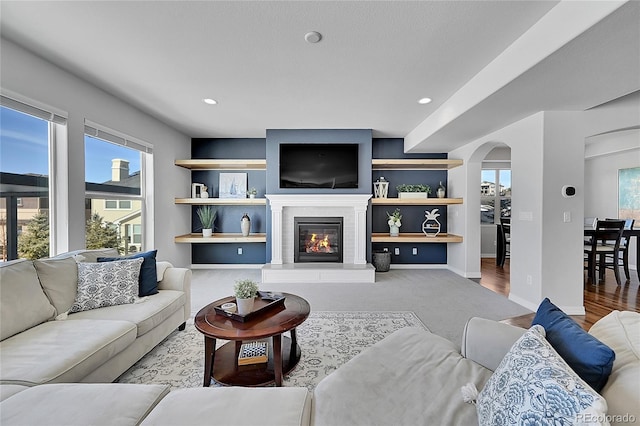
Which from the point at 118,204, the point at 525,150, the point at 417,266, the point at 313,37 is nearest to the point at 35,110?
the point at 118,204

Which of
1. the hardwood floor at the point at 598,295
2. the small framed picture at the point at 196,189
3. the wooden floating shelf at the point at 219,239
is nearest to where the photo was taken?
the hardwood floor at the point at 598,295

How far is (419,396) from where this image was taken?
1107mm

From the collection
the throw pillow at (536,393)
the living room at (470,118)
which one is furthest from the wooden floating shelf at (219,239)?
the throw pillow at (536,393)

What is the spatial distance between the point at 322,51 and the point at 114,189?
10.0ft

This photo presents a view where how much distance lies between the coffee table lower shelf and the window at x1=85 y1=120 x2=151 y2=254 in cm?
222

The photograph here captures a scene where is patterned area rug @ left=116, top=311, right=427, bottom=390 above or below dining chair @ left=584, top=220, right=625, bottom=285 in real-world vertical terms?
below

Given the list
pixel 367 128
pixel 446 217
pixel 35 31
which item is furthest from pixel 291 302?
pixel 446 217

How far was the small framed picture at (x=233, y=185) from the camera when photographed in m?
5.19

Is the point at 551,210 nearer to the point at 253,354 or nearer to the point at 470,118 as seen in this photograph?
the point at 470,118

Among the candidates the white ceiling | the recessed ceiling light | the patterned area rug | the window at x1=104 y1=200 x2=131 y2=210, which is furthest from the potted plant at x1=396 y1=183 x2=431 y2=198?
the window at x1=104 y1=200 x2=131 y2=210

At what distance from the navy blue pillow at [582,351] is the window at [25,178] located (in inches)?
145

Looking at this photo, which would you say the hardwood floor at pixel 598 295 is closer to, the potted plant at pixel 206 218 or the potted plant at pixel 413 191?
the potted plant at pixel 413 191

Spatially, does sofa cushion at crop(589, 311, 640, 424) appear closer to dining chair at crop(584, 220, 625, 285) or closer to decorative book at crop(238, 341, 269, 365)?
decorative book at crop(238, 341, 269, 365)

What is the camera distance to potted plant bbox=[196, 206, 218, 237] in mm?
4875
